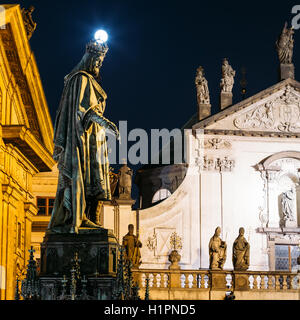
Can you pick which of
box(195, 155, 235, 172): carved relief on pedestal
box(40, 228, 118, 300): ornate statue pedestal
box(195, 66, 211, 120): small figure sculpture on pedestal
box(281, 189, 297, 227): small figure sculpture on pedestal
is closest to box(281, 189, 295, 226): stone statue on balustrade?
box(281, 189, 297, 227): small figure sculpture on pedestal

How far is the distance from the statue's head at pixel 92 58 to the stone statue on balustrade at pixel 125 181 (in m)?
19.4

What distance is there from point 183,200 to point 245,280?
603 cm

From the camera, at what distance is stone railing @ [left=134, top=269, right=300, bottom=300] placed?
24375mm

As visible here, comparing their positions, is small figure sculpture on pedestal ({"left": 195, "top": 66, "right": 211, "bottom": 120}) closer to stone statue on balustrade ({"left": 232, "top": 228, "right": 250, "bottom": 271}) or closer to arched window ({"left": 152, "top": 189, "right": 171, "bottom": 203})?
arched window ({"left": 152, "top": 189, "right": 171, "bottom": 203})

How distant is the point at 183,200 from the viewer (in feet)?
98.5

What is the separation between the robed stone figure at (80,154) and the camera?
8305 mm

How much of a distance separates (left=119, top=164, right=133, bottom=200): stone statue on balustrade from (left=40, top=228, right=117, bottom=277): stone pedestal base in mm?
20144

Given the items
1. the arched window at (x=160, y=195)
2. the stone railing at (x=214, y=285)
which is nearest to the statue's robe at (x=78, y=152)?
the stone railing at (x=214, y=285)

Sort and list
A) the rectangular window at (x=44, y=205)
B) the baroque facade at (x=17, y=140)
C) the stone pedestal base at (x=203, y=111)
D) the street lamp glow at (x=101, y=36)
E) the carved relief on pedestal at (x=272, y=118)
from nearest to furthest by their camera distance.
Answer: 1. the street lamp glow at (x=101, y=36)
2. the baroque facade at (x=17, y=140)
3. the carved relief on pedestal at (x=272, y=118)
4. the stone pedestal base at (x=203, y=111)
5. the rectangular window at (x=44, y=205)

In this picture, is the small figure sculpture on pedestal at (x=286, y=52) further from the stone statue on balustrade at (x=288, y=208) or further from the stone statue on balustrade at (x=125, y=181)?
the stone statue on balustrade at (x=125, y=181)

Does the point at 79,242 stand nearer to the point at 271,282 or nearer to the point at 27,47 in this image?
the point at 27,47

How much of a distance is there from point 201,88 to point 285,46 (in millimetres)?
4086

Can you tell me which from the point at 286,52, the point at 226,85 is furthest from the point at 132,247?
the point at 286,52
